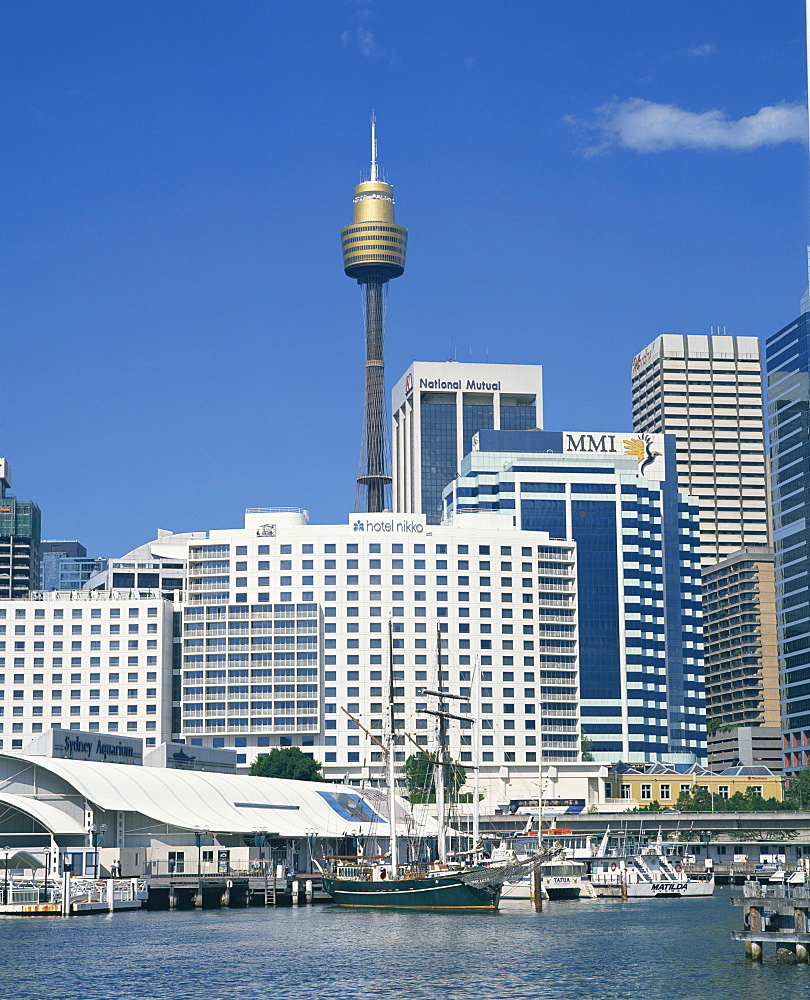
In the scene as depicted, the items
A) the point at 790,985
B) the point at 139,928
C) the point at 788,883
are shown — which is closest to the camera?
the point at 790,985

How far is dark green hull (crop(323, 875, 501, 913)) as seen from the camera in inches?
5246

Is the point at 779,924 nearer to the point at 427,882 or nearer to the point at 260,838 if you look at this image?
the point at 427,882

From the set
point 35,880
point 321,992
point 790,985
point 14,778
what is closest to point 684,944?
point 790,985

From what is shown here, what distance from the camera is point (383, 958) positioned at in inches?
3824

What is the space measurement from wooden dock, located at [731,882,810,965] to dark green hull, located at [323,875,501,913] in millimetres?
42855

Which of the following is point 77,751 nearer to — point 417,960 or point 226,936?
point 226,936

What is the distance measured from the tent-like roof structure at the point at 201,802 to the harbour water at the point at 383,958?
19.6 meters

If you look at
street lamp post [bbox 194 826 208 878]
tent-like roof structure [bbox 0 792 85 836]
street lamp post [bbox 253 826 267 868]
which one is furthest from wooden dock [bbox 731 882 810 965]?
street lamp post [bbox 253 826 267 868]

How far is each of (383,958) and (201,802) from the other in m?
76.3

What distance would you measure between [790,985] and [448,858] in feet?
227

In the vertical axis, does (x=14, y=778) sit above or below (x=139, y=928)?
above

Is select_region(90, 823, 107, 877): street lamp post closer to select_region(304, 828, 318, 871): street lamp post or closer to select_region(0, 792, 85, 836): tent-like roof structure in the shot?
select_region(0, 792, 85, 836): tent-like roof structure

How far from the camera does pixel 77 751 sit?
6727 inches

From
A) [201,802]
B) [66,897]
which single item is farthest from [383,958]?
[201,802]
